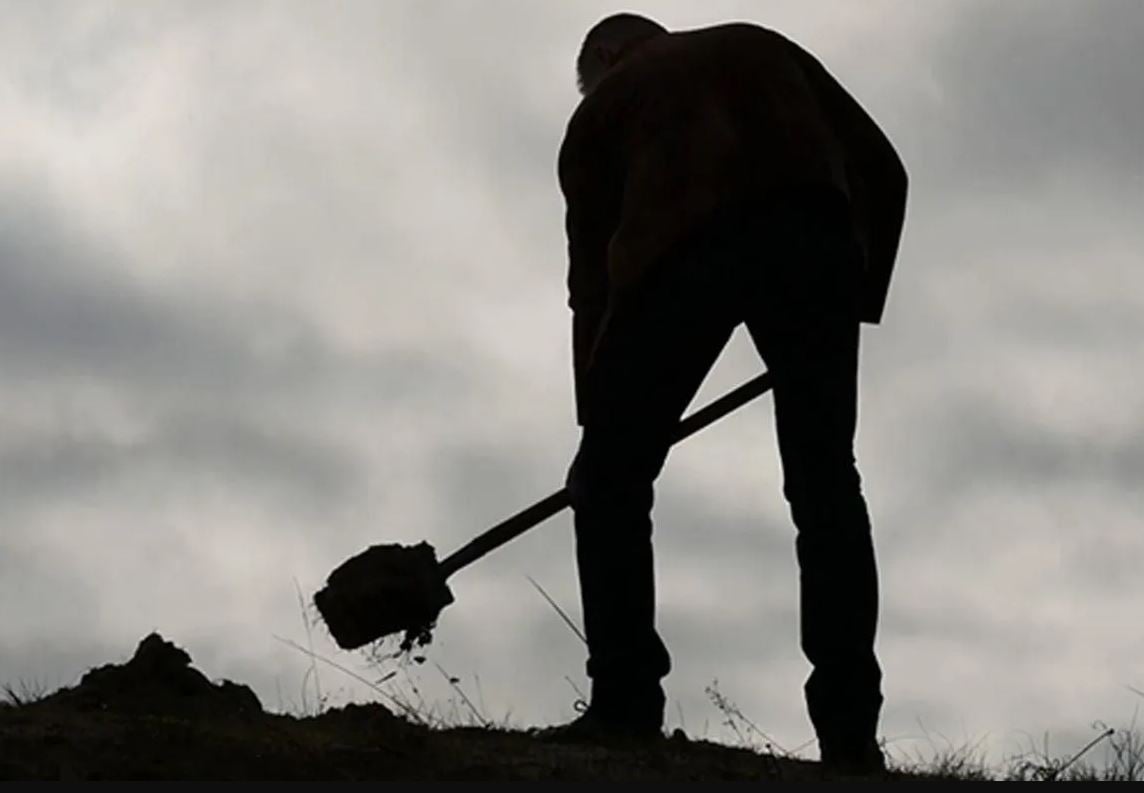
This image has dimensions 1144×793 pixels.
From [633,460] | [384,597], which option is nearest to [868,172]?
[633,460]

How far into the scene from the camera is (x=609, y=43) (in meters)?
7.25

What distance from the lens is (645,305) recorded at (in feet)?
21.0

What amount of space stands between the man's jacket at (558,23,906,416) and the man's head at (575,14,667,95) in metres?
0.30

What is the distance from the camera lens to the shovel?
23.6 feet

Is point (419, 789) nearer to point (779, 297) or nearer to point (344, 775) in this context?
point (344, 775)

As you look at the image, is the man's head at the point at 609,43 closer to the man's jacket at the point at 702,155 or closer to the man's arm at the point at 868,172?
the man's jacket at the point at 702,155

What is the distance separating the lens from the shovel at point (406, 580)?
7.19m

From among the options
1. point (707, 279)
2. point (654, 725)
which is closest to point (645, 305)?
point (707, 279)

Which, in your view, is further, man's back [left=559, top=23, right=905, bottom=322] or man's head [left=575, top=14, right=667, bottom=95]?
man's head [left=575, top=14, right=667, bottom=95]

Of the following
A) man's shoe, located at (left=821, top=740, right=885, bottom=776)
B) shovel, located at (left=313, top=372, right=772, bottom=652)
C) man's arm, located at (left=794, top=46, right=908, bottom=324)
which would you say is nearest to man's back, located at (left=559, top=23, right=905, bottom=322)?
man's arm, located at (left=794, top=46, right=908, bottom=324)

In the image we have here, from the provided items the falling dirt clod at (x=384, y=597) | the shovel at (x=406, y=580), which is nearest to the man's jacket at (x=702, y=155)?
the shovel at (x=406, y=580)

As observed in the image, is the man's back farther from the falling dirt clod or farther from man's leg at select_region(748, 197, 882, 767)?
the falling dirt clod

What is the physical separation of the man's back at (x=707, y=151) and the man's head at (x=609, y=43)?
0.31m

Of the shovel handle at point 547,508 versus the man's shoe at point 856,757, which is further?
the shovel handle at point 547,508
